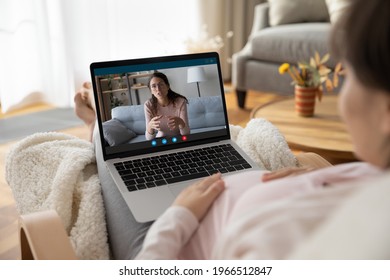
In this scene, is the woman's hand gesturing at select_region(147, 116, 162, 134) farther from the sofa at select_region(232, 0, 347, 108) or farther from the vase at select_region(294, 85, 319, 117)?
the sofa at select_region(232, 0, 347, 108)

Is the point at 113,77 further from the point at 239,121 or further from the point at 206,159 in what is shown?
the point at 239,121

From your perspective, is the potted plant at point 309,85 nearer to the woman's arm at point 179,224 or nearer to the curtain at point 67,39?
the curtain at point 67,39

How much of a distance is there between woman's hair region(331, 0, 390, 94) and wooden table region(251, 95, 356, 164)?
151cm

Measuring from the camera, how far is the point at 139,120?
126cm

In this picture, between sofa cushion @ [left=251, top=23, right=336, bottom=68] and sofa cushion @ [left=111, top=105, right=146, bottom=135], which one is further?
sofa cushion @ [left=251, top=23, right=336, bottom=68]

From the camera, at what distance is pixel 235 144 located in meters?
1.34

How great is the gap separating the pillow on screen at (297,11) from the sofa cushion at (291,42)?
7 cm

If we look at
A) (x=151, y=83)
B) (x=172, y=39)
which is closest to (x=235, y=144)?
(x=151, y=83)

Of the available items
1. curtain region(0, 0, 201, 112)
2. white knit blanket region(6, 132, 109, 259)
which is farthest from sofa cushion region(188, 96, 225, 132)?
curtain region(0, 0, 201, 112)

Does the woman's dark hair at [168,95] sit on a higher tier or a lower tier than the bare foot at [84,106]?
higher

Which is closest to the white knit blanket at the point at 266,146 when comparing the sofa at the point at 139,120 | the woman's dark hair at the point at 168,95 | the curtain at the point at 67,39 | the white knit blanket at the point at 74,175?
the white knit blanket at the point at 74,175

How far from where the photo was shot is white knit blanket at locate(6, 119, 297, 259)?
1074 millimetres

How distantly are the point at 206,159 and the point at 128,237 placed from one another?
349 mm

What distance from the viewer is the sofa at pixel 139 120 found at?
1.25 m
